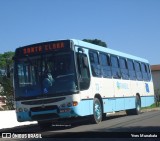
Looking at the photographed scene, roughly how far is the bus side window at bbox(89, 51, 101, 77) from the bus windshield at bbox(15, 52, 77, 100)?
1.93 m

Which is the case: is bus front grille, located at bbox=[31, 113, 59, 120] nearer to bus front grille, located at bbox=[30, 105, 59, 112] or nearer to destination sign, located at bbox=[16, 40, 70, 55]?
bus front grille, located at bbox=[30, 105, 59, 112]

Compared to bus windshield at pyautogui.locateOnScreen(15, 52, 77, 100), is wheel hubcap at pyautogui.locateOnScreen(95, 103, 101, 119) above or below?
below

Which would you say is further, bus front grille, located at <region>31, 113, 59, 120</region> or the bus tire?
the bus tire

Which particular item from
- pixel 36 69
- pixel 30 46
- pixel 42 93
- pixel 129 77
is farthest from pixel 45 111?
pixel 129 77

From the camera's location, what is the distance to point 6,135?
14922 mm

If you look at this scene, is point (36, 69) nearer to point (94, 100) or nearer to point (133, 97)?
point (94, 100)

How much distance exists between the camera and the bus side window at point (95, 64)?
17.6 metres

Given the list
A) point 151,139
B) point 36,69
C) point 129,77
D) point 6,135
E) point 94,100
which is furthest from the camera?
point 129,77

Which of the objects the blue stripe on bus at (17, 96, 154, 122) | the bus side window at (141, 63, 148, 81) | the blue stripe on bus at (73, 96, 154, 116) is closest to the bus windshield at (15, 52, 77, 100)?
the blue stripe on bus at (17, 96, 154, 122)

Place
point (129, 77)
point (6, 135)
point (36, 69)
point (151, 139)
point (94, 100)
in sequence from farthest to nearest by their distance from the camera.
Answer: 1. point (129, 77)
2. point (94, 100)
3. point (36, 69)
4. point (6, 135)
5. point (151, 139)

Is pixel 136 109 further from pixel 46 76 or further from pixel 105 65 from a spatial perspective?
pixel 46 76

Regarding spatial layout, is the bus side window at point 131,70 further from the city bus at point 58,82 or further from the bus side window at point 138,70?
the city bus at point 58,82

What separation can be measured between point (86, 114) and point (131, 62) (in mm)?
8887

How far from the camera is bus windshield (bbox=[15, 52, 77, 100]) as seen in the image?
15617 mm
